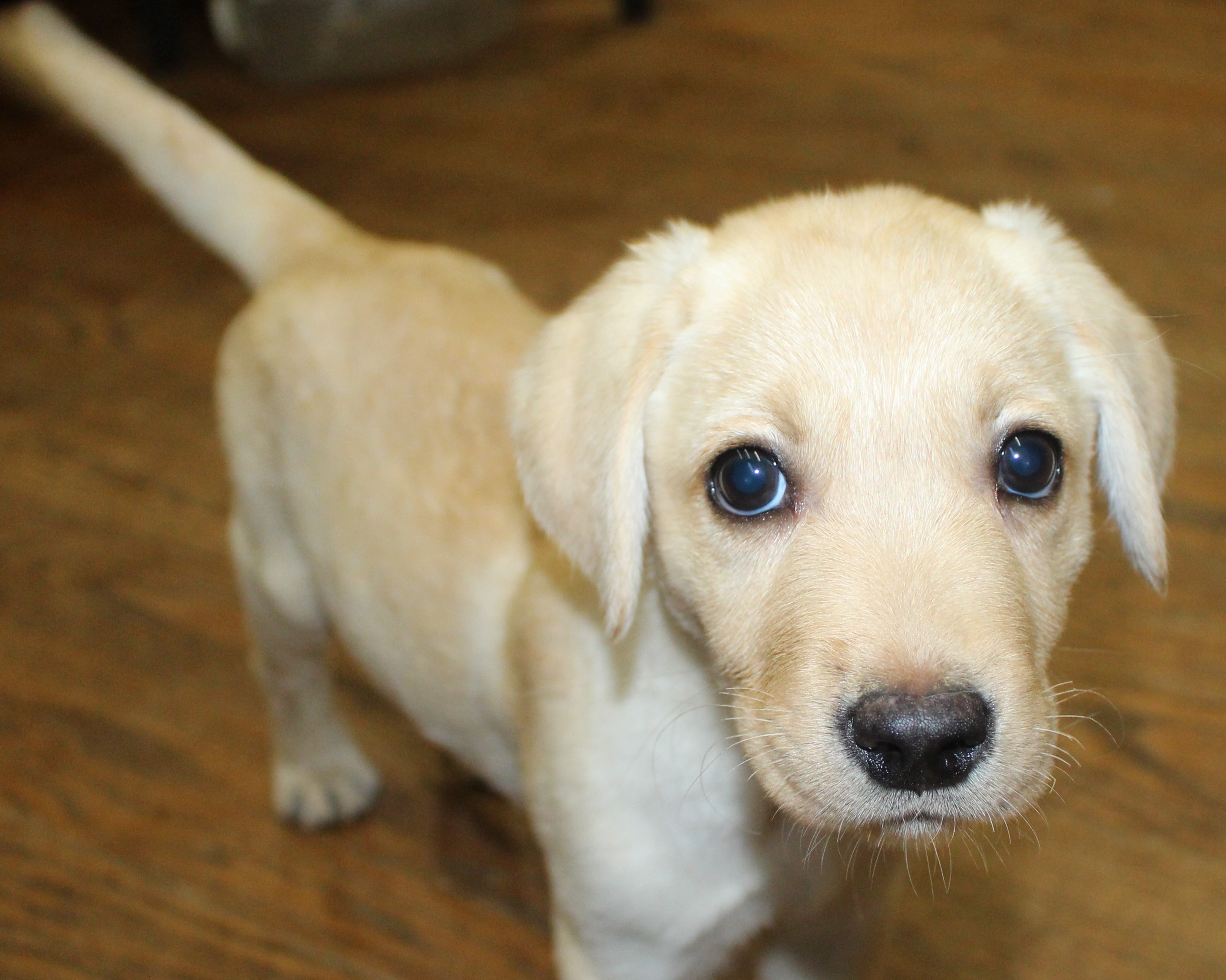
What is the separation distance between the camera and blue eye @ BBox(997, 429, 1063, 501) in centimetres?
147

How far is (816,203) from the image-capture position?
1.63 m

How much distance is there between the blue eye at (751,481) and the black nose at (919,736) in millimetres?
299

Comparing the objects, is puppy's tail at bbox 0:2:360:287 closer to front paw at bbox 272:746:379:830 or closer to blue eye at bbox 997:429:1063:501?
front paw at bbox 272:746:379:830

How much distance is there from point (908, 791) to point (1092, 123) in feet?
15.3

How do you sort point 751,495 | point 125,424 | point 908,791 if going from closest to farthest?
1. point 908,791
2. point 751,495
3. point 125,424

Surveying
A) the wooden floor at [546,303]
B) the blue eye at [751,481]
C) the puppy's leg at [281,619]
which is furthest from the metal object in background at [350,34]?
the blue eye at [751,481]

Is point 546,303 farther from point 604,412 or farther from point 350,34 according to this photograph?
point 604,412

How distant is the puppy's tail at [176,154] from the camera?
2.41 meters

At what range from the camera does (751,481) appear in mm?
1478

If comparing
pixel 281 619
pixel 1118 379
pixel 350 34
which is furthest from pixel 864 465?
pixel 350 34

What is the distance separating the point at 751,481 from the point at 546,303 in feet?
9.08

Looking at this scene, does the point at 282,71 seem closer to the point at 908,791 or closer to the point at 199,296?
the point at 199,296

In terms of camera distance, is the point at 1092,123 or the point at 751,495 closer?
the point at 751,495

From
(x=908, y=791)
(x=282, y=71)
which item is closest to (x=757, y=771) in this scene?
(x=908, y=791)
